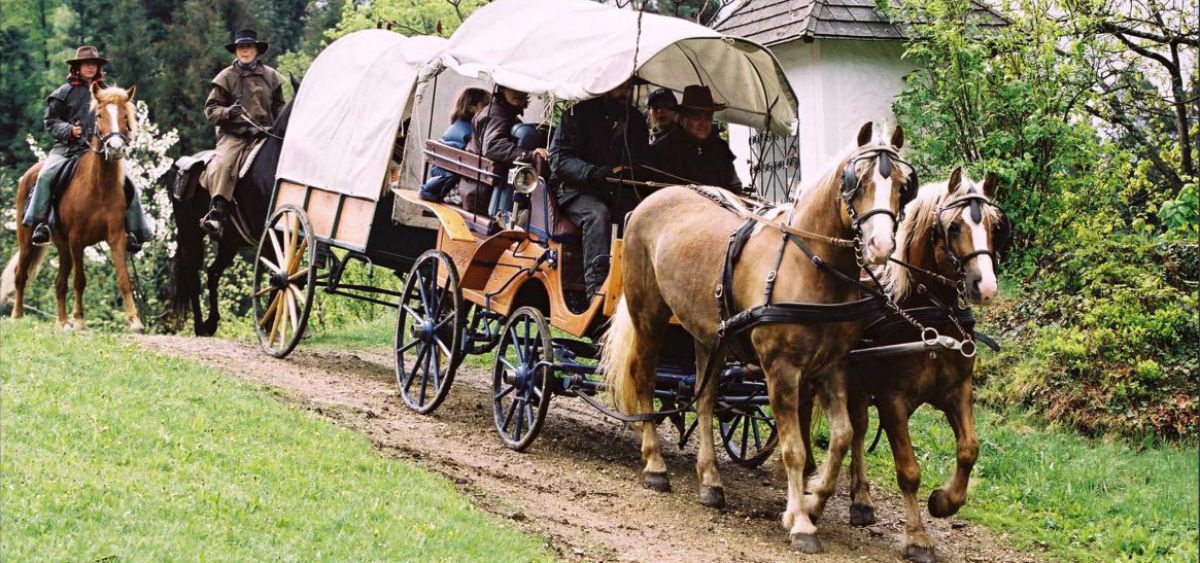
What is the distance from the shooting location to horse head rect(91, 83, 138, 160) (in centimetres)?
1248

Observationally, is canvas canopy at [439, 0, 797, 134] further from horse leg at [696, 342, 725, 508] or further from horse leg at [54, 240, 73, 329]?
horse leg at [54, 240, 73, 329]

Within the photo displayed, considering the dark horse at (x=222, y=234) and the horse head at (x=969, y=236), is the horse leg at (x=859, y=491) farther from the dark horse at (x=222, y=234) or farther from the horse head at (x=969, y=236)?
the dark horse at (x=222, y=234)

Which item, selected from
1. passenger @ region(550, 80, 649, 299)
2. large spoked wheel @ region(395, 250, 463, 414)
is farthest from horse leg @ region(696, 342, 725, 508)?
large spoked wheel @ region(395, 250, 463, 414)

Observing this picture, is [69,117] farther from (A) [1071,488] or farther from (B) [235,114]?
(A) [1071,488]

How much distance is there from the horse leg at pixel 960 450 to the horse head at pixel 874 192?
107 centimetres

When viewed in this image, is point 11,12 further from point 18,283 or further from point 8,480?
point 8,480

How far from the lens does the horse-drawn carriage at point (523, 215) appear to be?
300 inches

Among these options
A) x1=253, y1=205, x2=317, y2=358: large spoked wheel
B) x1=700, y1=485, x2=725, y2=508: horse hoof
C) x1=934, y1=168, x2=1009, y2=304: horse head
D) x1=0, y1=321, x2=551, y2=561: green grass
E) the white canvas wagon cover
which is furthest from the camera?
x1=253, y1=205, x2=317, y2=358: large spoked wheel

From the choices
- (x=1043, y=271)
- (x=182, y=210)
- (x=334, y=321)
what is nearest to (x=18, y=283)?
(x=182, y=210)

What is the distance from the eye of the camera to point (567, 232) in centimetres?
940

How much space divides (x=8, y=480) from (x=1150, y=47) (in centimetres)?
1091

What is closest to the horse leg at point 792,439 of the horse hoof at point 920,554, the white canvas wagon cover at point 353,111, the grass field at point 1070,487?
the horse hoof at point 920,554

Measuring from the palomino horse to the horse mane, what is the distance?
0.44m

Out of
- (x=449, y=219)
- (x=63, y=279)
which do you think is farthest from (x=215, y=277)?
(x=449, y=219)
